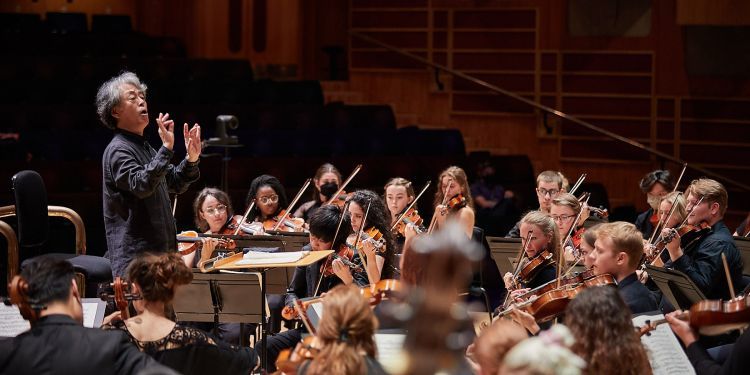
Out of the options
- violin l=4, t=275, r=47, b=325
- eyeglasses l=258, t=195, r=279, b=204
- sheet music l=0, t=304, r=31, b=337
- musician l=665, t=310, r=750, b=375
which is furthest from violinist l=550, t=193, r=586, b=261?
violin l=4, t=275, r=47, b=325

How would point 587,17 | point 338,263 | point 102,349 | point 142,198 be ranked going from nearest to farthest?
point 102,349 < point 142,198 < point 338,263 < point 587,17

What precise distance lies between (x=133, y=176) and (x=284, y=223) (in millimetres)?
2297

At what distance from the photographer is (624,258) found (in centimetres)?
385

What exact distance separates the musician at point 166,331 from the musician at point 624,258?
1464 millimetres

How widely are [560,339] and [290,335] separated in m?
2.81

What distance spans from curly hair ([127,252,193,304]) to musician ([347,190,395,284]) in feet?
5.04

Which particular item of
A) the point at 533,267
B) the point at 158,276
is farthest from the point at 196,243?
the point at 158,276

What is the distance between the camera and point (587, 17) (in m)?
10.1

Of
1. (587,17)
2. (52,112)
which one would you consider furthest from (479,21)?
(52,112)

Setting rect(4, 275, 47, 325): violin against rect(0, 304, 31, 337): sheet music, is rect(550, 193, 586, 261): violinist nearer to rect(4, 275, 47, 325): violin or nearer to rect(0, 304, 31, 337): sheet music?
rect(0, 304, 31, 337): sheet music

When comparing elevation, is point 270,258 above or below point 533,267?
above

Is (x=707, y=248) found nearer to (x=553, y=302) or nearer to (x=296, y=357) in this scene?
(x=553, y=302)

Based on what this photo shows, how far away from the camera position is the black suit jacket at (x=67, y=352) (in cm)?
273

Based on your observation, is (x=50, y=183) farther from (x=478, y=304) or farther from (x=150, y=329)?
(x=150, y=329)
